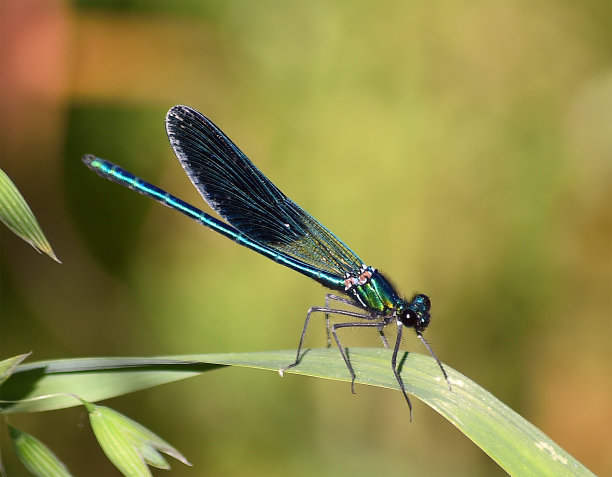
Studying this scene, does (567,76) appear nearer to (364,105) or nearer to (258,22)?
(364,105)

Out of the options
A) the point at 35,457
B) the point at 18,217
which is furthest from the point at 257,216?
the point at 35,457

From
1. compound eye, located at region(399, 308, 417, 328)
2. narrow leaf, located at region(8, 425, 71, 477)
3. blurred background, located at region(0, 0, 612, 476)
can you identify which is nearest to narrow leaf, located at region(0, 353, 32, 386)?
narrow leaf, located at region(8, 425, 71, 477)

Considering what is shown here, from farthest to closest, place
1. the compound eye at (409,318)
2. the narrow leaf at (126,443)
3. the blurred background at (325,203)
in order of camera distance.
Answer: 1. the blurred background at (325,203)
2. the compound eye at (409,318)
3. the narrow leaf at (126,443)

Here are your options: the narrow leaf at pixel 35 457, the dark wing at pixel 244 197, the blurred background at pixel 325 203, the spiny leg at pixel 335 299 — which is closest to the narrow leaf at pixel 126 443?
the narrow leaf at pixel 35 457

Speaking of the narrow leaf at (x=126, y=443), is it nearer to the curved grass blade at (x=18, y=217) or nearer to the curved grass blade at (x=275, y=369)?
the curved grass blade at (x=275, y=369)

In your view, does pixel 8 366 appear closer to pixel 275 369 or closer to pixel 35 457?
pixel 35 457
